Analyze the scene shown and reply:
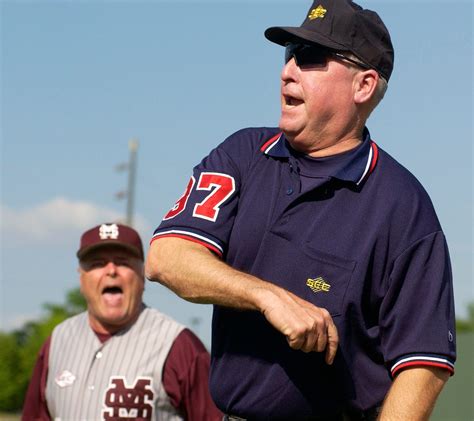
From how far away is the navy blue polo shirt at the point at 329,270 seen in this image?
12.1 feet

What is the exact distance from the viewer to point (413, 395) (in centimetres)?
357

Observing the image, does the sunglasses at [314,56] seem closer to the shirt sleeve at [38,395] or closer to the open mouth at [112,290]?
the open mouth at [112,290]

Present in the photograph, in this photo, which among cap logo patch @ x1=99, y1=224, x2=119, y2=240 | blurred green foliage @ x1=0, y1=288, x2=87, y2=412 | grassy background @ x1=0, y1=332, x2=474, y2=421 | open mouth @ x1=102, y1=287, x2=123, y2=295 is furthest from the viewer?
blurred green foliage @ x1=0, y1=288, x2=87, y2=412

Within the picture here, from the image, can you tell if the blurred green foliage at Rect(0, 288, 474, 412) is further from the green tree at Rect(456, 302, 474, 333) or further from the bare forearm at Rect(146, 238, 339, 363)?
the bare forearm at Rect(146, 238, 339, 363)

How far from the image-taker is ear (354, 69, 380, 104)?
12.9ft

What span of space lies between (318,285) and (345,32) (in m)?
0.96

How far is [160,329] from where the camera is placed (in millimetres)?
6840

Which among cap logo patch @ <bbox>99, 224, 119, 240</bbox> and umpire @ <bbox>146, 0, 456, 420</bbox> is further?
cap logo patch @ <bbox>99, 224, 119, 240</bbox>

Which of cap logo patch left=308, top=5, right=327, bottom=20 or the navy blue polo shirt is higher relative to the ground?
cap logo patch left=308, top=5, right=327, bottom=20

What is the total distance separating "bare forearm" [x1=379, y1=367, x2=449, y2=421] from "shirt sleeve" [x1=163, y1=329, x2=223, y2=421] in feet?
9.52

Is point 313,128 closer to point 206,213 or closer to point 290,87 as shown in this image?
point 290,87

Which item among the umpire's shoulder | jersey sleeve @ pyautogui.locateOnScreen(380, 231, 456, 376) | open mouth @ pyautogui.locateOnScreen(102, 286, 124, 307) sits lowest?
open mouth @ pyautogui.locateOnScreen(102, 286, 124, 307)

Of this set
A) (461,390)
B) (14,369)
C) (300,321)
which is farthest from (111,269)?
(14,369)

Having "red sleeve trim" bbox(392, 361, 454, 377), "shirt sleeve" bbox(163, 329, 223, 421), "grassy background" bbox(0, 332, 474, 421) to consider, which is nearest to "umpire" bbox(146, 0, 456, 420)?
"red sleeve trim" bbox(392, 361, 454, 377)
